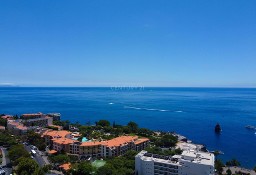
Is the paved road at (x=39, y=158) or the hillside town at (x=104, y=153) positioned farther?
the paved road at (x=39, y=158)

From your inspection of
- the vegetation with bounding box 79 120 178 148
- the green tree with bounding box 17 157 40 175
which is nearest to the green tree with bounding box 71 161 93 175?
the green tree with bounding box 17 157 40 175

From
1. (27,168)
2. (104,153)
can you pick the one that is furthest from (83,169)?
(104,153)

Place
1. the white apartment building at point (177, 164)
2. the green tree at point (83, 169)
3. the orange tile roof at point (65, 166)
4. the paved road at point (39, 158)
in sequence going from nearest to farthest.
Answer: the white apartment building at point (177, 164), the green tree at point (83, 169), the orange tile roof at point (65, 166), the paved road at point (39, 158)

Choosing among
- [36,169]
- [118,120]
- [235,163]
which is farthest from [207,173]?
[118,120]

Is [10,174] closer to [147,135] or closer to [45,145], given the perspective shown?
[45,145]

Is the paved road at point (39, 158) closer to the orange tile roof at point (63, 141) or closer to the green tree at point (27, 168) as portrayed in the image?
the orange tile roof at point (63, 141)

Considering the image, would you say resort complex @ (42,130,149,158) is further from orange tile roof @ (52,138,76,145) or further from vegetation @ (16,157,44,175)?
vegetation @ (16,157,44,175)

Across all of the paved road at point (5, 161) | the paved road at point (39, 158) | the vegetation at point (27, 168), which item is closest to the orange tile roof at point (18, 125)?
the paved road at point (5, 161)

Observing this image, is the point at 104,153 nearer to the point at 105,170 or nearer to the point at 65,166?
the point at 65,166
